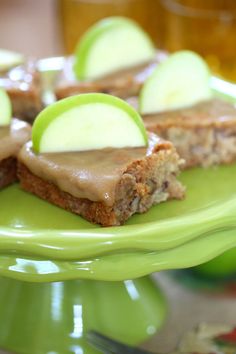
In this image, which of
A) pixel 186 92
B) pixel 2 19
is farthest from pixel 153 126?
pixel 2 19

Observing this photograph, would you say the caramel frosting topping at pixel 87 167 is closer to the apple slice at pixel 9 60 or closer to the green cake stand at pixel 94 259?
the green cake stand at pixel 94 259

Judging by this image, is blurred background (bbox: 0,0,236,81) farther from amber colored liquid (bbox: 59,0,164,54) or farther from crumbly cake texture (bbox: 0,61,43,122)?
crumbly cake texture (bbox: 0,61,43,122)

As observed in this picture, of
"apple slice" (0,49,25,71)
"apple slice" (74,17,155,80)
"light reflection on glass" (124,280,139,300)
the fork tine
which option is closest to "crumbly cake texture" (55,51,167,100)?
"apple slice" (74,17,155,80)

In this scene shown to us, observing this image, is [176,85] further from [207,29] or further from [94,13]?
[94,13]

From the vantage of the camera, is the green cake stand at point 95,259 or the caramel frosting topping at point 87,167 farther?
the caramel frosting topping at point 87,167

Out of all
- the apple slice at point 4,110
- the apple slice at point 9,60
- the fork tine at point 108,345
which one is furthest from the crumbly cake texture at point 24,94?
the fork tine at point 108,345

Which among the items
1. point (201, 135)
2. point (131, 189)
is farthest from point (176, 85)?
point (131, 189)
